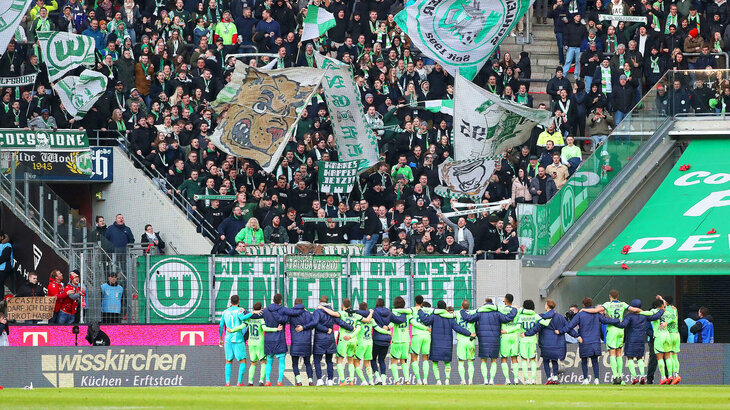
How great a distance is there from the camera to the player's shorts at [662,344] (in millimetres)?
28453

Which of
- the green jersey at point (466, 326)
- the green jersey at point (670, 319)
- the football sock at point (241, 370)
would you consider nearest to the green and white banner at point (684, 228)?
the green jersey at point (670, 319)

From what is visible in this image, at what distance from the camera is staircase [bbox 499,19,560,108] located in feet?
127

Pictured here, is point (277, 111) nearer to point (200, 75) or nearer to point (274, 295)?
point (200, 75)

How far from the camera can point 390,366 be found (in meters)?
29.1

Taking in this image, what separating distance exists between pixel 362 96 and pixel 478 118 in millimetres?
4074

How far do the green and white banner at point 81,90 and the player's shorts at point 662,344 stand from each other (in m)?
12.5

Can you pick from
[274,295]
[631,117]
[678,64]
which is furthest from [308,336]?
[678,64]

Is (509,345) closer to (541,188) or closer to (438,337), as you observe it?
(438,337)

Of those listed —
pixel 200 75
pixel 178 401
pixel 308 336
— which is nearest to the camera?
pixel 178 401

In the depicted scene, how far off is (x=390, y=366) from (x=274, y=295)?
8.02 feet

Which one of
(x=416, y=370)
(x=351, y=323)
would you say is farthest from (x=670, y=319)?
(x=351, y=323)

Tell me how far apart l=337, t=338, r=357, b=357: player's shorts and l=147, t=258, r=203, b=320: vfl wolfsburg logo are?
3363 mm

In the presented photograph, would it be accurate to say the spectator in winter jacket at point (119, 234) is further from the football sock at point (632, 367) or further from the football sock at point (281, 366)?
the football sock at point (632, 367)

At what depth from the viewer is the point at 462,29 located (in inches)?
1283
